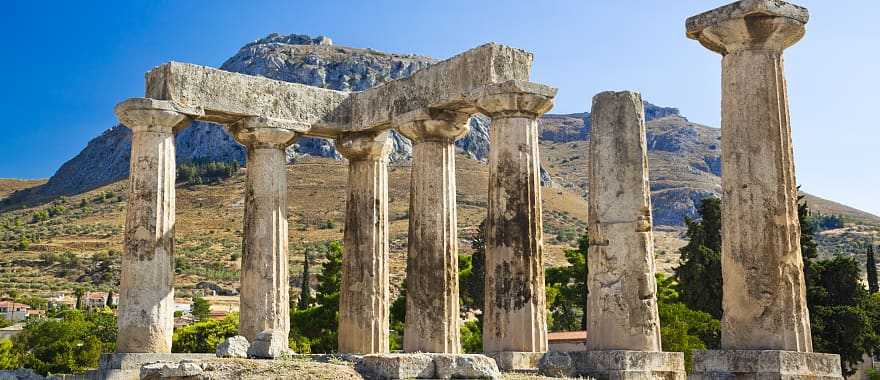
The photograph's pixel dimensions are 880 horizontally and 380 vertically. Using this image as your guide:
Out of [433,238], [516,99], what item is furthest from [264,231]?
[516,99]

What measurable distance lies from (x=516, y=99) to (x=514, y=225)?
3.04 meters

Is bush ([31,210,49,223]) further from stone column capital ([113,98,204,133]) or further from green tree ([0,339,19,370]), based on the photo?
stone column capital ([113,98,204,133])

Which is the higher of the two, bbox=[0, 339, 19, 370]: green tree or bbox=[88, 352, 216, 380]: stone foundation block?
bbox=[88, 352, 216, 380]: stone foundation block

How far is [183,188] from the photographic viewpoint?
543 feet

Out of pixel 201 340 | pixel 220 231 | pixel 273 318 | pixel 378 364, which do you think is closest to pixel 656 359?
pixel 378 364

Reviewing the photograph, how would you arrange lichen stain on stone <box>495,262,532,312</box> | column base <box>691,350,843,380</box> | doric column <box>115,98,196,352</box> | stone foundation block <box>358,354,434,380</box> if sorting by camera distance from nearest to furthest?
column base <box>691,350,843,380</box>, stone foundation block <box>358,354,434,380</box>, lichen stain on stone <box>495,262,532,312</box>, doric column <box>115,98,196,352</box>

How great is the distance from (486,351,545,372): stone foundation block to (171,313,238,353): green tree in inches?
1507

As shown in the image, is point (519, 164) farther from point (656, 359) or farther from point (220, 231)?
point (220, 231)

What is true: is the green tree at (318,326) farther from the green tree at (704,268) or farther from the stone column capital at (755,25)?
the stone column capital at (755,25)

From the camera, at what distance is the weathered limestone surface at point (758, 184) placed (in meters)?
17.0

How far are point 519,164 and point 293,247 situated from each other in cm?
10379

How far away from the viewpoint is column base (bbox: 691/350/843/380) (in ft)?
53.2

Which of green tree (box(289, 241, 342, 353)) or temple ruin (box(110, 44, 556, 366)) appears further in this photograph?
green tree (box(289, 241, 342, 353))

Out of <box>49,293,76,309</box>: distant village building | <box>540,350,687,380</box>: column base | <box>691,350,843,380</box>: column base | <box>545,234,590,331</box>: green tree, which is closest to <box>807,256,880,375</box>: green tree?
<box>545,234,590,331</box>: green tree
